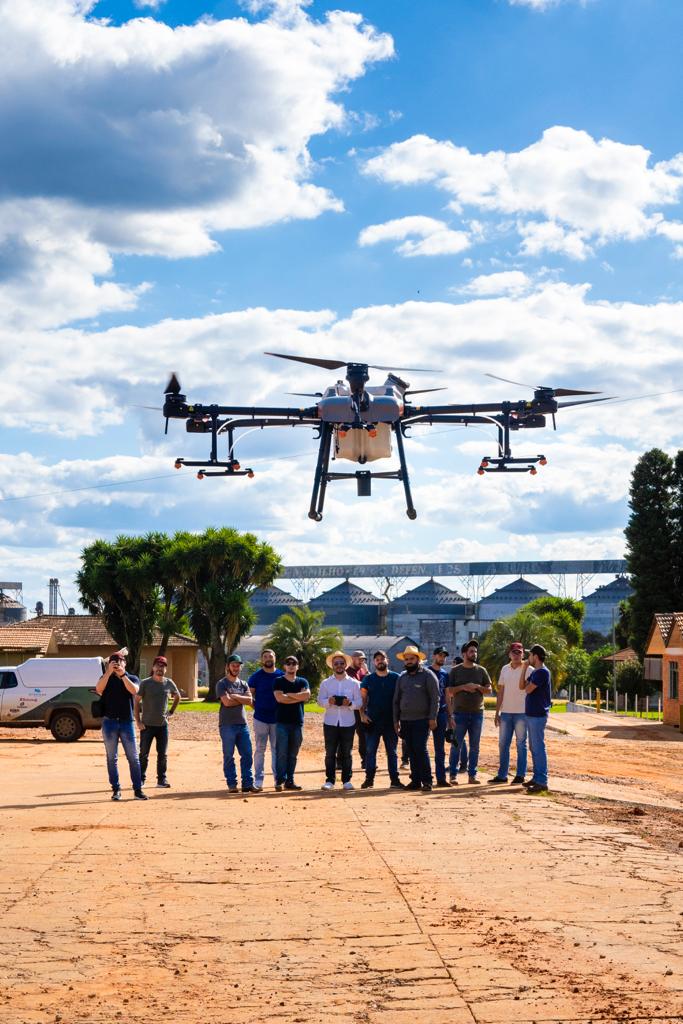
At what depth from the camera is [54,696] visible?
93.8 ft

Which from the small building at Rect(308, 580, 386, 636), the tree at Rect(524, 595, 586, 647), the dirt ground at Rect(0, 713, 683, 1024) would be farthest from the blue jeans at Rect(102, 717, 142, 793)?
the small building at Rect(308, 580, 386, 636)

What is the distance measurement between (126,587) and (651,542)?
86.8 ft

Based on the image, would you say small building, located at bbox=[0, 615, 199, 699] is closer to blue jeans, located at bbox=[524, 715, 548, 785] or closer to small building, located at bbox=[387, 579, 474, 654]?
blue jeans, located at bbox=[524, 715, 548, 785]

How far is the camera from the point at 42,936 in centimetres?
736

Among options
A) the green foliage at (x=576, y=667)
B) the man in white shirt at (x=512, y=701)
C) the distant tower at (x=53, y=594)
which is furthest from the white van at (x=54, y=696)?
the distant tower at (x=53, y=594)

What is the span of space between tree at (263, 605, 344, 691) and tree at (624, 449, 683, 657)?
1588 cm

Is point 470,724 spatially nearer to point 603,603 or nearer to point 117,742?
point 117,742

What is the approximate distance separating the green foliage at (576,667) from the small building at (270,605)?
6593 centimetres

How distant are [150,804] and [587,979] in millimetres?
8644

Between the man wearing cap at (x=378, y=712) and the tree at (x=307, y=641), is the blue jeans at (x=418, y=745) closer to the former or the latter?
A: the man wearing cap at (x=378, y=712)

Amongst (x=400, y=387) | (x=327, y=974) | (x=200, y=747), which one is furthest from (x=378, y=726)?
(x=400, y=387)

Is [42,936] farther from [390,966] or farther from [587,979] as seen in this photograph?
[587,979]

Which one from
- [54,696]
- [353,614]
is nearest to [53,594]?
[353,614]

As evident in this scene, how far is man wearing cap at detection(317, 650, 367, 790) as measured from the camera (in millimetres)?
15703
